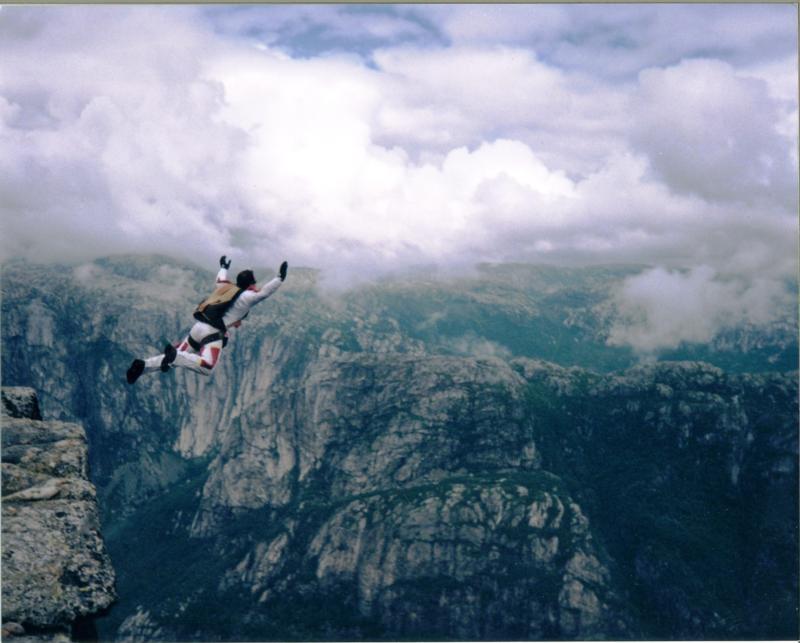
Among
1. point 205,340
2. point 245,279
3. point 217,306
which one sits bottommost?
point 205,340

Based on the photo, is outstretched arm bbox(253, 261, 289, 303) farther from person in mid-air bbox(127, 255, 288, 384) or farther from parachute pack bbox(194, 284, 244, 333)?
parachute pack bbox(194, 284, 244, 333)

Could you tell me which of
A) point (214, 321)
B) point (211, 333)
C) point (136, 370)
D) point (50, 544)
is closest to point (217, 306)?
point (214, 321)

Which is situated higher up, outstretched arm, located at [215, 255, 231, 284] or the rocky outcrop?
outstretched arm, located at [215, 255, 231, 284]

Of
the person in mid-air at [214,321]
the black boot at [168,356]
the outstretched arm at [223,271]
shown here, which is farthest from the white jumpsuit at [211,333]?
the outstretched arm at [223,271]

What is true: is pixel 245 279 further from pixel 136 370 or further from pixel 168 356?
pixel 136 370

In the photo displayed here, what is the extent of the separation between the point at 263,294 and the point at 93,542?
9.76 meters

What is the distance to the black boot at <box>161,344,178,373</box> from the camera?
66.4 ft

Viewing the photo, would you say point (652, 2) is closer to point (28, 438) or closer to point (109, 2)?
point (109, 2)

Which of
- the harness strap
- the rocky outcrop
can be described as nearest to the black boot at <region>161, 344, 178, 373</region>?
the harness strap

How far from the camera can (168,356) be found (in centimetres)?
2042

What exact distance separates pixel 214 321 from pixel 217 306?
22.0 inches

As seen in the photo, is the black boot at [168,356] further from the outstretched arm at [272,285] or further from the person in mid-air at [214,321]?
the outstretched arm at [272,285]

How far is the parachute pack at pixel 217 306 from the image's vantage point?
829 inches

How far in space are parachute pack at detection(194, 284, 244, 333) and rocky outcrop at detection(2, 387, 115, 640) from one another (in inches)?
286
